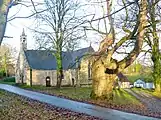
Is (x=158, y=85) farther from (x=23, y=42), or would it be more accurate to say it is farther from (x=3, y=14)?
(x=23, y=42)

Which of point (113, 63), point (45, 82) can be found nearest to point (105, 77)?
point (113, 63)

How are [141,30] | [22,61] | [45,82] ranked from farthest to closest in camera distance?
[22,61], [45,82], [141,30]

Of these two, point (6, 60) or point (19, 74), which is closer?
point (19, 74)

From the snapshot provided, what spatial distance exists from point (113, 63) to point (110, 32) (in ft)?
A: 7.63

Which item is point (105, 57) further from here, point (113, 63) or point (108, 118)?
point (108, 118)

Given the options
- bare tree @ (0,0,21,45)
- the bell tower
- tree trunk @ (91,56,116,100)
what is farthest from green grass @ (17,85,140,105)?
the bell tower

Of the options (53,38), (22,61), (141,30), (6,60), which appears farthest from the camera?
(6,60)

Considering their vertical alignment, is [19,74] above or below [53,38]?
below

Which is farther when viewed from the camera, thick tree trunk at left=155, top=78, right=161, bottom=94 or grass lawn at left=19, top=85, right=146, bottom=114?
thick tree trunk at left=155, top=78, right=161, bottom=94

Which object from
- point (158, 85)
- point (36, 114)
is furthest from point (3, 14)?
point (158, 85)

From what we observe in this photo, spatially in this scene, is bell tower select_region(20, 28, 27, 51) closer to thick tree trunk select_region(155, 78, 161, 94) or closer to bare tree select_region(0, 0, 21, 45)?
thick tree trunk select_region(155, 78, 161, 94)

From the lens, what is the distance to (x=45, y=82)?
66.6m

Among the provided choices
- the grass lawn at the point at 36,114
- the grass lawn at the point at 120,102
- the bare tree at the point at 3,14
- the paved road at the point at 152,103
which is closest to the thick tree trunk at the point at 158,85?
the grass lawn at the point at 120,102

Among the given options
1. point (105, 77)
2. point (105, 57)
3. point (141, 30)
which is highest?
point (141, 30)
